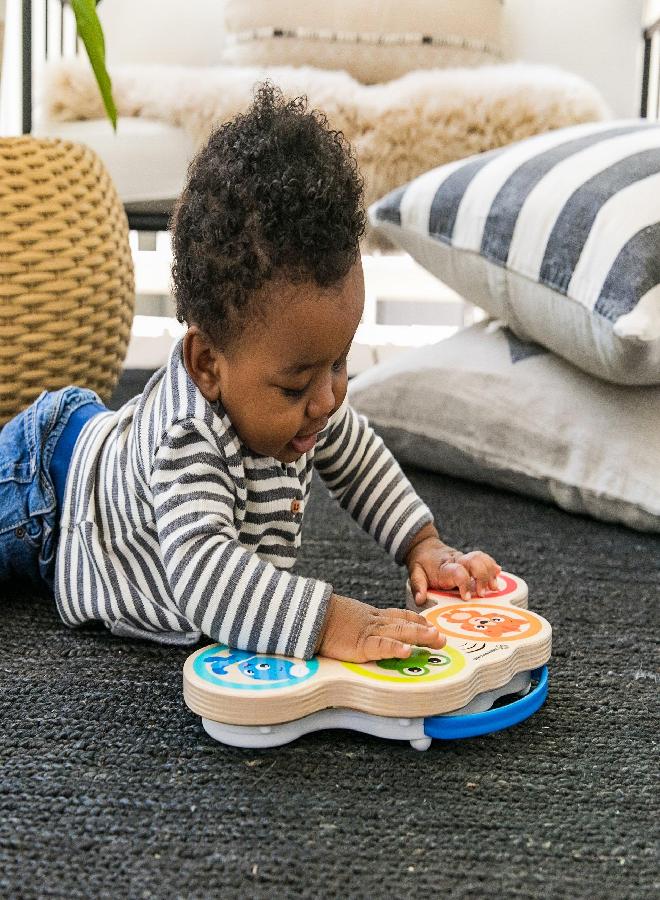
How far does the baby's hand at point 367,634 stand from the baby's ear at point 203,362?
16 centimetres

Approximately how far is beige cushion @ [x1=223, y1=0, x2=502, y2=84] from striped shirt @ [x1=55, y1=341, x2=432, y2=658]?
1205 millimetres

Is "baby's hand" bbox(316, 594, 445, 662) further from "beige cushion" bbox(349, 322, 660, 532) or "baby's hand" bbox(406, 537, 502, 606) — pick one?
"beige cushion" bbox(349, 322, 660, 532)

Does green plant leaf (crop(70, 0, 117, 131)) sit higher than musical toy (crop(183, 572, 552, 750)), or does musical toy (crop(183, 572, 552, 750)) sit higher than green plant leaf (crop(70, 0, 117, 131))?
green plant leaf (crop(70, 0, 117, 131))

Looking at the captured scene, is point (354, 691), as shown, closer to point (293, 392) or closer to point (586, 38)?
point (293, 392)

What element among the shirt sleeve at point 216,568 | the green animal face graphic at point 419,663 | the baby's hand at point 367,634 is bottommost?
the green animal face graphic at point 419,663

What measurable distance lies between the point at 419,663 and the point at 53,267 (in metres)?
0.68

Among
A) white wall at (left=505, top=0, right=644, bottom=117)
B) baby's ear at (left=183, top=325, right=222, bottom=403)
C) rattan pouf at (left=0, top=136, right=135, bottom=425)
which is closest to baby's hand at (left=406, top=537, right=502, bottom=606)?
baby's ear at (left=183, top=325, right=222, bottom=403)

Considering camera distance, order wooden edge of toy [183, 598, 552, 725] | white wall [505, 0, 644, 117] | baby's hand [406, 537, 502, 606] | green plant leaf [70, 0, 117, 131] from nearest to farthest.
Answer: wooden edge of toy [183, 598, 552, 725]
baby's hand [406, 537, 502, 606]
green plant leaf [70, 0, 117, 131]
white wall [505, 0, 644, 117]

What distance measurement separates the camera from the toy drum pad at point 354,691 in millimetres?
566

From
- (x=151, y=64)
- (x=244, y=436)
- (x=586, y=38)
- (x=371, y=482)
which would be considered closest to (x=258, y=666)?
(x=244, y=436)

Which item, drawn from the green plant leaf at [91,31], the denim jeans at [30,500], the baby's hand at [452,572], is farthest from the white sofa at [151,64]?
the baby's hand at [452,572]

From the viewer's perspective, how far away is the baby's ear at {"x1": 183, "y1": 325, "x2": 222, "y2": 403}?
2.18ft

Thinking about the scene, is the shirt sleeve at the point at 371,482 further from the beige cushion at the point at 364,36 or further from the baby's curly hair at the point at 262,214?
the beige cushion at the point at 364,36

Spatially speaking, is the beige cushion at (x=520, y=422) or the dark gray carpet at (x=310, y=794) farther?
the beige cushion at (x=520, y=422)
